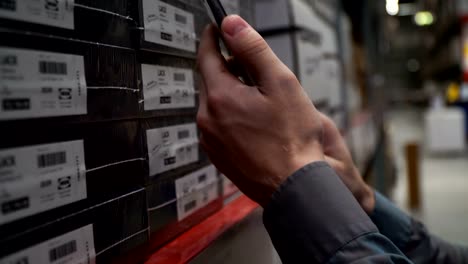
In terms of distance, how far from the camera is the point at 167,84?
2.09ft

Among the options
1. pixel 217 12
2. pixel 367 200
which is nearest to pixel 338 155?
pixel 367 200

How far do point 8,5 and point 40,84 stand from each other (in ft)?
0.23

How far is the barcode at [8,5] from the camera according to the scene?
37 centimetres

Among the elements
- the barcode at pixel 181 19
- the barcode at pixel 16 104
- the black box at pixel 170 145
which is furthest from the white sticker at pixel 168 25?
the barcode at pixel 16 104

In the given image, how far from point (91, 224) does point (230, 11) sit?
0.49 metres

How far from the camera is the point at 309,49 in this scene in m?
1.21

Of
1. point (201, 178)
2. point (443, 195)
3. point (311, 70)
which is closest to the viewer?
point (201, 178)

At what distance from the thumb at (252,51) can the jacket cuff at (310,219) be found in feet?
0.38

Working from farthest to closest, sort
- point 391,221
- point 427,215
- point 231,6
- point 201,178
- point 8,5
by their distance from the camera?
point 427,215, point 391,221, point 231,6, point 201,178, point 8,5

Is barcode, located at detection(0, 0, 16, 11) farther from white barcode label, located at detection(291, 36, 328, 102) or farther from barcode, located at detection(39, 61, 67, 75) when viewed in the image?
white barcode label, located at detection(291, 36, 328, 102)

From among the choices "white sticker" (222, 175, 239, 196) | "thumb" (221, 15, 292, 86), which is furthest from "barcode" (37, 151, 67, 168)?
"white sticker" (222, 175, 239, 196)

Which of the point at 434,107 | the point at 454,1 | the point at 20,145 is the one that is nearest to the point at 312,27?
the point at 20,145

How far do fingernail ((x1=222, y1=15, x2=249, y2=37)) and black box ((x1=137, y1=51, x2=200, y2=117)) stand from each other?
0.41 ft

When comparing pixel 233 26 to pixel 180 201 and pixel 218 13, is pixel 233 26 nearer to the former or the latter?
pixel 218 13
